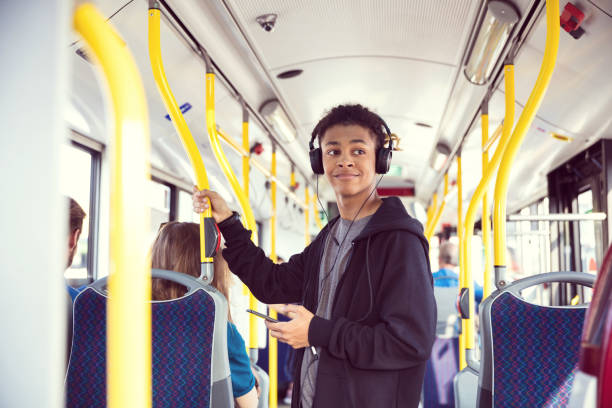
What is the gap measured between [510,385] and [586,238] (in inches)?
128

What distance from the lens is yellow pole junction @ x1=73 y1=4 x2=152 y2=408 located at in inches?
23.9

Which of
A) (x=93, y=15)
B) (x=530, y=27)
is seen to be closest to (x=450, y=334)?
(x=530, y=27)

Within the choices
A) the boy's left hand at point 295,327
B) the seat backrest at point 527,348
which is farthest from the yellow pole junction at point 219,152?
the seat backrest at point 527,348

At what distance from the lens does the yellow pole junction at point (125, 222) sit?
1.99ft

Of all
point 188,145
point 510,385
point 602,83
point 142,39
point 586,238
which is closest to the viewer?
point 510,385

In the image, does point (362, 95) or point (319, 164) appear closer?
point (319, 164)

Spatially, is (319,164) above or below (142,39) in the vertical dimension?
below

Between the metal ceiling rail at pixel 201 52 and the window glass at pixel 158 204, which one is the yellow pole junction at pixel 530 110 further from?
the window glass at pixel 158 204

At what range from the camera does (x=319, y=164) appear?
7.19ft

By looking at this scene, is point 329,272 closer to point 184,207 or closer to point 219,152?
point 219,152

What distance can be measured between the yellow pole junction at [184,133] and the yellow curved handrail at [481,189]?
122 cm

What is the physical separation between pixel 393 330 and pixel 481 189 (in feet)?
4.38

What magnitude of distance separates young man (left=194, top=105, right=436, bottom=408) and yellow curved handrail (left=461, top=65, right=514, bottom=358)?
65 cm

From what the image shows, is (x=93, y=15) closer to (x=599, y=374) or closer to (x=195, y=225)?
(x=599, y=374)
